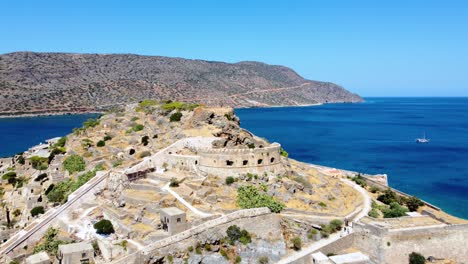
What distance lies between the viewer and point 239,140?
45.0 meters

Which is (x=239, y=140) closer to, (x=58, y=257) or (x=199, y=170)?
(x=199, y=170)

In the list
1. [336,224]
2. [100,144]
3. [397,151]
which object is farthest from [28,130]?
[336,224]

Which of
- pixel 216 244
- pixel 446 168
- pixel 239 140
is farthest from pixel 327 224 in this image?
pixel 446 168

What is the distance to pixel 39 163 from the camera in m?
52.4

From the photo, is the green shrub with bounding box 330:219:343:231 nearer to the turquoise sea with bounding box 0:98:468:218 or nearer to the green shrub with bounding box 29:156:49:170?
the turquoise sea with bounding box 0:98:468:218

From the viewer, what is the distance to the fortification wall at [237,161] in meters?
36.8

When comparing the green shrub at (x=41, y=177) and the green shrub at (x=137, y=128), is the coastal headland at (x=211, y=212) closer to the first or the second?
the green shrub at (x=41, y=177)

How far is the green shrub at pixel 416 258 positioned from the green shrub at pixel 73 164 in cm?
3283

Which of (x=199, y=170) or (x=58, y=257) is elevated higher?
(x=199, y=170)

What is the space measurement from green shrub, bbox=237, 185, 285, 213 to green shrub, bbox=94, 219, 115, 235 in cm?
983

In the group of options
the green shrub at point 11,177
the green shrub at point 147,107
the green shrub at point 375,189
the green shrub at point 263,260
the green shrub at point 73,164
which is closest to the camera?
the green shrub at point 263,260

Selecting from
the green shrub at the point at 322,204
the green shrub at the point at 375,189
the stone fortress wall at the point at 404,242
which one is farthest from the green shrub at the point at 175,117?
the stone fortress wall at the point at 404,242

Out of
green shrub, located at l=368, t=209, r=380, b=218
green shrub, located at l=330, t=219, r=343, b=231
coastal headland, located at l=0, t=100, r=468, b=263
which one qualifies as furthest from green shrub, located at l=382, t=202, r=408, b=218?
green shrub, located at l=330, t=219, r=343, b=231

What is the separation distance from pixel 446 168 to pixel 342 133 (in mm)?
51067
